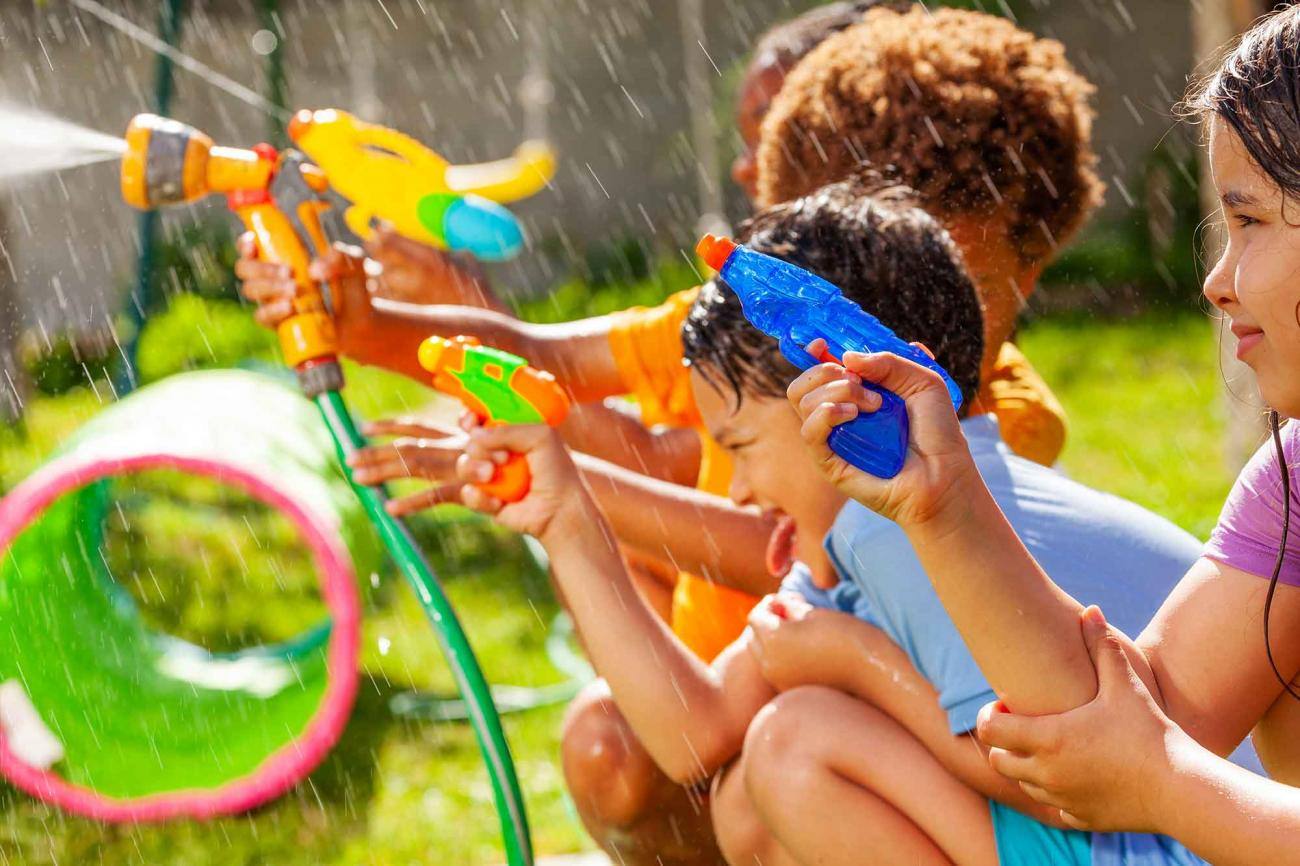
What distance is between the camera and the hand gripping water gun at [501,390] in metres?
1.59

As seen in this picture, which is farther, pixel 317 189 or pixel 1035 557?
pixel 317 189

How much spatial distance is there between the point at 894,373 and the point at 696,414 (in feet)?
3.94

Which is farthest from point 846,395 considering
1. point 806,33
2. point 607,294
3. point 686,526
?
point 607,294

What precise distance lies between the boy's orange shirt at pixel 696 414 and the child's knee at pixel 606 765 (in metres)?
0.20

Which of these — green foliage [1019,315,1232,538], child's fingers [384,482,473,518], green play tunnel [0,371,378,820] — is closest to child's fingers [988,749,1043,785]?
child's fingers [384,482,473,518]

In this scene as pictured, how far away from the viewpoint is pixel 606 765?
76.6 inches

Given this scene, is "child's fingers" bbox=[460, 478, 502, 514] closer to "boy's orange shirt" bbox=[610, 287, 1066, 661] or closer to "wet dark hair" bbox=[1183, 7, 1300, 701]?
"boy's orange shirt" bbox=[610, 287, 1066, 661]

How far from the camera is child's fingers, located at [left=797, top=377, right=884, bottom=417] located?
1.07m

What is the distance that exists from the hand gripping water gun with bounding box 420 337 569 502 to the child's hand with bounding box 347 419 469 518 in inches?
4.5

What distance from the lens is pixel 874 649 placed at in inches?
61.3

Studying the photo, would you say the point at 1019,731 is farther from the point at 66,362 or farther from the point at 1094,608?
the point at 66,362

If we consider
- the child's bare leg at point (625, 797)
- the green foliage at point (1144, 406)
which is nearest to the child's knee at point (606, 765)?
the child's bare leg at point (625, 797)

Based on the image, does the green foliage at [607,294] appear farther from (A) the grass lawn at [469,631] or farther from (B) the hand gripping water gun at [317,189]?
(B) the hand gripping water gun at [317,189]

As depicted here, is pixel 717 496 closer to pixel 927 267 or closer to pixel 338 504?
pixel 927 267
